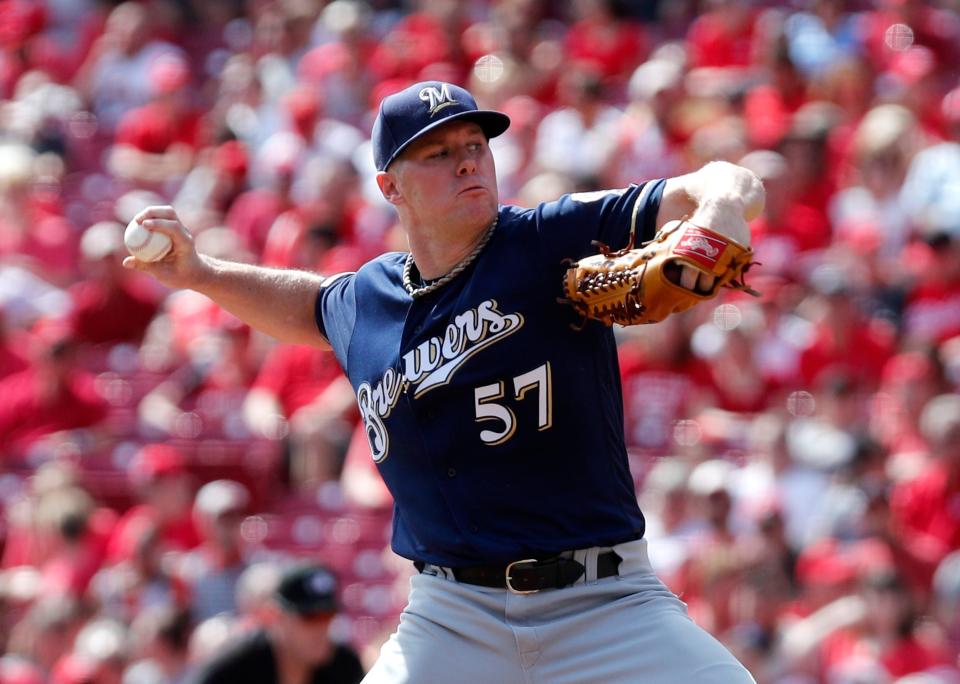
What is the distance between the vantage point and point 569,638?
11.4 ft

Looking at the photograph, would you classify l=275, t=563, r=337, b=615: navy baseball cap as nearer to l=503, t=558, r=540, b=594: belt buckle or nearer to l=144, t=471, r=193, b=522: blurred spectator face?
l=503, t=558, r=540, b=594: belt buckle

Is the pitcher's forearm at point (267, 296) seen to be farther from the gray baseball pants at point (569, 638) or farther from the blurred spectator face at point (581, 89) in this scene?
the blurred spectator face at point (581, 89)

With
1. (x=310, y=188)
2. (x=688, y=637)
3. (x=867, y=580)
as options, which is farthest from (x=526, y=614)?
(x=310, y=188)

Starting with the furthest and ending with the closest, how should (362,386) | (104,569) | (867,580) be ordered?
(104,569) < (867,580) < (362,386)

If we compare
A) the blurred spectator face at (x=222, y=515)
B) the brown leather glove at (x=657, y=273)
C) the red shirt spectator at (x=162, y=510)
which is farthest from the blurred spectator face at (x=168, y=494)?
the brown leather glove at (x=657, y=273)

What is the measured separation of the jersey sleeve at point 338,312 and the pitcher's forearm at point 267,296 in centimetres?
4

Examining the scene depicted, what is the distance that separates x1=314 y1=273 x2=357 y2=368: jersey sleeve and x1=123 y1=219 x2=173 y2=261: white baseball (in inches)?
16.0

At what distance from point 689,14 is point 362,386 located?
7.55 meters

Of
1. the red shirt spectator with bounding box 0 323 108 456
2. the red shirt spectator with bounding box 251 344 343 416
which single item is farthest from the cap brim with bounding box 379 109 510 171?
the red shirt spectator with bounding box 0 323 108 456

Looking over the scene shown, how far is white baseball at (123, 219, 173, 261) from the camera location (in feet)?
13.0

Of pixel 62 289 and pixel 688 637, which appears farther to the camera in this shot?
pixel 62 289

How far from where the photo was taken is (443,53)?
10727 mm

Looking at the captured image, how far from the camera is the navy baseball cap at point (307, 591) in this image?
506cm

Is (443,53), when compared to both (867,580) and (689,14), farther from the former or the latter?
(867,580)
